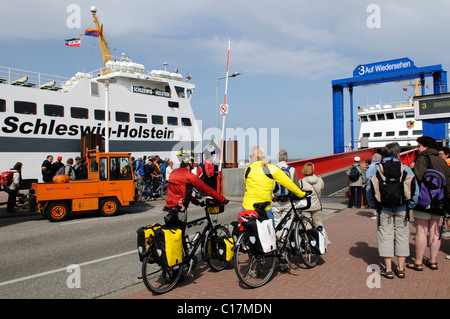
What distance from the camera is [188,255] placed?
4719mm

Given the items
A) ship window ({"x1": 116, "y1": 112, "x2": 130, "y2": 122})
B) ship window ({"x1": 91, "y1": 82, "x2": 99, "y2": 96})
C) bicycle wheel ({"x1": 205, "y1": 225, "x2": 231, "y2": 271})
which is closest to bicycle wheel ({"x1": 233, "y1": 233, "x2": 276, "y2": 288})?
bicycle wheel ({"x1": 205, "y1": 225, "x2": 231, "y2": 271})

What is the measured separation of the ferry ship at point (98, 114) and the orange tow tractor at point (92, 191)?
24.6 feet

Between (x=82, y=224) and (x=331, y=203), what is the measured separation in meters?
8.77

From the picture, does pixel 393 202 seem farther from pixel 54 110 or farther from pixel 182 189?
pixel 54 110

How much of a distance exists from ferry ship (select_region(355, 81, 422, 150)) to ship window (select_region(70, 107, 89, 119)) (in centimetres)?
2379

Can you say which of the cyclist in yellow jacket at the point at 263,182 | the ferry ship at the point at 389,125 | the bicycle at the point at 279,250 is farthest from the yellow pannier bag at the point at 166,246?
the ferry ship at the point at 389,125

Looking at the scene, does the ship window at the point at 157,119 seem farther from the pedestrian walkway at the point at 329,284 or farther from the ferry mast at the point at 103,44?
the pedestrian walkway at the point at 329,284

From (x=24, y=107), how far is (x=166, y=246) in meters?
18.2

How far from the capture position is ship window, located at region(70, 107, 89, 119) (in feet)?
68.1

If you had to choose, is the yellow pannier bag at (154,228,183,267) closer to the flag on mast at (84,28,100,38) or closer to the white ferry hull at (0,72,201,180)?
the white ferry hull at (0,72,201,180)

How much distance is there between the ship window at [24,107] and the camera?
1845 cm

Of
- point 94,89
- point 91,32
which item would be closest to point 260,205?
point 94,89

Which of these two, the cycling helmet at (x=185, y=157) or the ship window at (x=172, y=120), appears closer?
the cycling helmet at (x=185, y=157)
